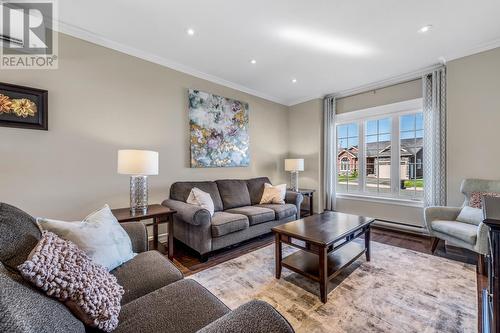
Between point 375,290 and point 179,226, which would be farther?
point 179,226

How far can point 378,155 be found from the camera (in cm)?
408

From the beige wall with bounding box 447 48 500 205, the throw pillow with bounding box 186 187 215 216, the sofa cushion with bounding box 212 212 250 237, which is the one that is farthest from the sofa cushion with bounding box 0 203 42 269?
the beige wall with bounding box 447 48 500 205

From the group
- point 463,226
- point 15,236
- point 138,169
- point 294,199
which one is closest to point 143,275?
point 15,236

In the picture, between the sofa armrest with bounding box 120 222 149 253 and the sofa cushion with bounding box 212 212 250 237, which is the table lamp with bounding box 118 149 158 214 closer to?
the sofa armrest with bounding box 120 222 149 253

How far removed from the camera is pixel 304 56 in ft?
9.85

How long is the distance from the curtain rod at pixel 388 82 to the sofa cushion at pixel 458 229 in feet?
7.41

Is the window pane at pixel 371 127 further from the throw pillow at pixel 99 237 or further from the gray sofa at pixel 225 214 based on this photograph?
the throw pillow at pixel 99 237

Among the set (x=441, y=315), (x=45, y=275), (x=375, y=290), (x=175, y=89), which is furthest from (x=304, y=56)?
(x=45, y=275)

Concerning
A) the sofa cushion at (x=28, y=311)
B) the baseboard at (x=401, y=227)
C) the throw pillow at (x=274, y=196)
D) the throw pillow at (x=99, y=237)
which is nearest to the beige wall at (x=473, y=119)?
the baseboard at (x=401, y=227)

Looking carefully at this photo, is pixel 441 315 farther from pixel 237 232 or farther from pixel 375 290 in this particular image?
pixel 237 232

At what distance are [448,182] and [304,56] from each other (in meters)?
2.71

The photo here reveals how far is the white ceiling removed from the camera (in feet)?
6.80

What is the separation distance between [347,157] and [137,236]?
4.15 m

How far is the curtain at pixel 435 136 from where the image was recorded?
3.14m
